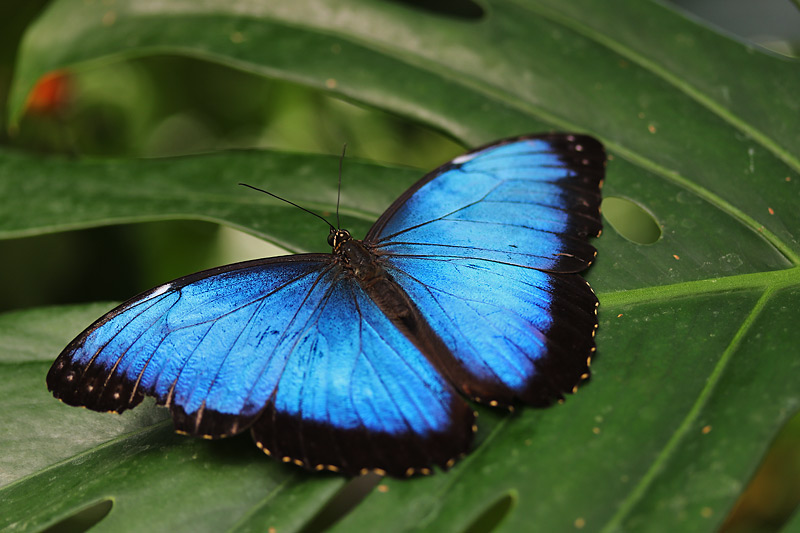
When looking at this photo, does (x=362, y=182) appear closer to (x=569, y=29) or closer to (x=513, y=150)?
(x=513, y=150)

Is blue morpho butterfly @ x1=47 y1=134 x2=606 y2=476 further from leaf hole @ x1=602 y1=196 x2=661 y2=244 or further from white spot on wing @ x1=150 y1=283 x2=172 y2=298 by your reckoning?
leaf hole @ x1=602 y1=196 x2=661 y2=244

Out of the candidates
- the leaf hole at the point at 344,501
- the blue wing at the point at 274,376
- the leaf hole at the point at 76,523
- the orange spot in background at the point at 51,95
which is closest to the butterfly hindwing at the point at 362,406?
the blue wing at the point at 274,376

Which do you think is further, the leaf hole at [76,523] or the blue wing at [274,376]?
the leaf hole at [76,523]

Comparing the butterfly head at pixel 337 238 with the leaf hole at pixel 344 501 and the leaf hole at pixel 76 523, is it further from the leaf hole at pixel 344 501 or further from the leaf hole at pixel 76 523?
the leaf hole at pixel 344 501

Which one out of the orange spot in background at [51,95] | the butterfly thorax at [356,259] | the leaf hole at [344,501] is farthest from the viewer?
the leaf hole at [344,501]

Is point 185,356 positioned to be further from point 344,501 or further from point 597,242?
point 344,501

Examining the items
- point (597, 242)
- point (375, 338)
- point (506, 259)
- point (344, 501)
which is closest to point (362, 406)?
point (375, 338)
